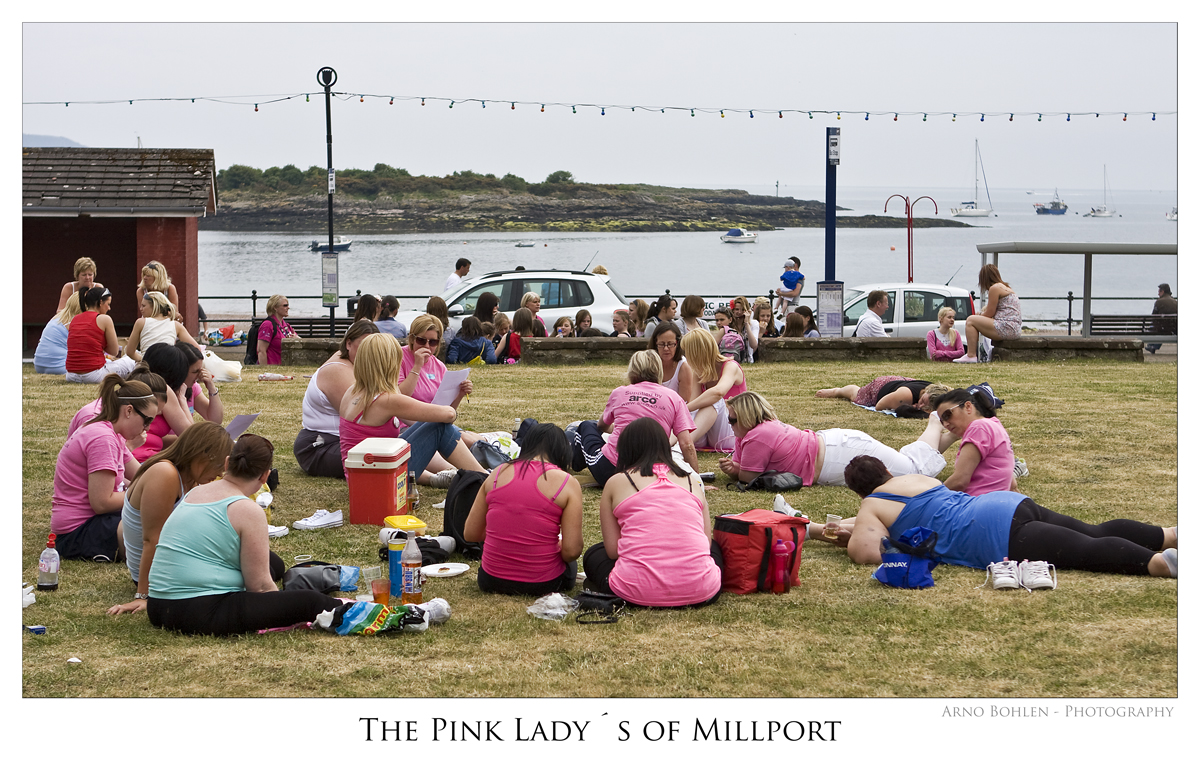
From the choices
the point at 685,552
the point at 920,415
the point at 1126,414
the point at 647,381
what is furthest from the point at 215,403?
the point at 1126,414

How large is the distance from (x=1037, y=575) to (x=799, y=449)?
2373 millimetres

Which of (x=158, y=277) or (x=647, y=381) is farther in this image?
(x=158, y=277)

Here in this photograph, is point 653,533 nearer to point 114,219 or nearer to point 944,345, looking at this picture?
point 944,345

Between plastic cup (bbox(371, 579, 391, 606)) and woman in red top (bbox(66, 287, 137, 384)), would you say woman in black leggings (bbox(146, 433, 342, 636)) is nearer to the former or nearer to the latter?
plastic cup (bbox(371, 579, 391, 606))

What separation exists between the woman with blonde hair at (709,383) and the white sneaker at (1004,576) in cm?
328

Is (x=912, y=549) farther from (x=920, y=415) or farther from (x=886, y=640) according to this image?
(x=920, y=415)

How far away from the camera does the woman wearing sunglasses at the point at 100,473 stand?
5.35 meters

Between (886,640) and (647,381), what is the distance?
10.2ft

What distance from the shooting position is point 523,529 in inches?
194

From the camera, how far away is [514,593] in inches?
198

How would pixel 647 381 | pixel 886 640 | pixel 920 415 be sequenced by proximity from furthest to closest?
pixel 920 415, pixel 647 381, pixel 886 640

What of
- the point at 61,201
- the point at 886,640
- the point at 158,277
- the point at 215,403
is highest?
the point at 61,201

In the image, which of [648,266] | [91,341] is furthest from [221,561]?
[648,266]

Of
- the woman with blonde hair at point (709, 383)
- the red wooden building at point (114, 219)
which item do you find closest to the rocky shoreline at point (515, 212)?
the red wooden building at point (114, 219)
